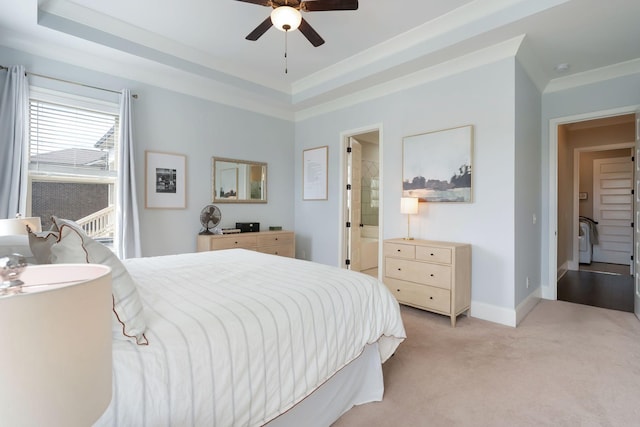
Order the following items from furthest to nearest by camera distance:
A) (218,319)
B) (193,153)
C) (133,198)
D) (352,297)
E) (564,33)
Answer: (193,153), (133,198), (564,33), (352,297), (218,319)

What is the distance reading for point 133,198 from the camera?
11.1 feet

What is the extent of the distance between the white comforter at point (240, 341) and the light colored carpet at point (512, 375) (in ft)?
1.16

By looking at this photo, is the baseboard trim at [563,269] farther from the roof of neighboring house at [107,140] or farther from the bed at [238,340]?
the roof of neighboring house at [107,140]

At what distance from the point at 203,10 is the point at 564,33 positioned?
3281mm

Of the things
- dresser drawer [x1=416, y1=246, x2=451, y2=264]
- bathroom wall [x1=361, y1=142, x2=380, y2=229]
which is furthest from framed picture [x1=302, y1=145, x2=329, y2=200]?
dresser drawer [x1=416, y1=246, x2=451, y2=264]

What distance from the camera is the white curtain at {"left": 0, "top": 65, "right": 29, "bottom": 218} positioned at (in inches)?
109

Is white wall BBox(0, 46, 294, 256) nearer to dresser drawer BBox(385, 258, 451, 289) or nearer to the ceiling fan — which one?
the ceiling fan

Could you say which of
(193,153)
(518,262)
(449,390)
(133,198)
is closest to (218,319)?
(449,390)

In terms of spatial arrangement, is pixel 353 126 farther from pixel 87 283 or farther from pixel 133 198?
pixel 87 283

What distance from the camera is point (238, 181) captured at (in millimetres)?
4516

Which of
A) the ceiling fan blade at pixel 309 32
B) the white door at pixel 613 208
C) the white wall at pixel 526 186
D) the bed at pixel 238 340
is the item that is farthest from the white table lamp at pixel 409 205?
the white door at pixel 613 208

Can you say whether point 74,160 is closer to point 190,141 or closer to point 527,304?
point 190,141

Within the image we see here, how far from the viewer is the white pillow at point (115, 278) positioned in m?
0.98

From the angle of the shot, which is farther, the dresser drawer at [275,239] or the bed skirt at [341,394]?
the dresser drawer at [275,239]
